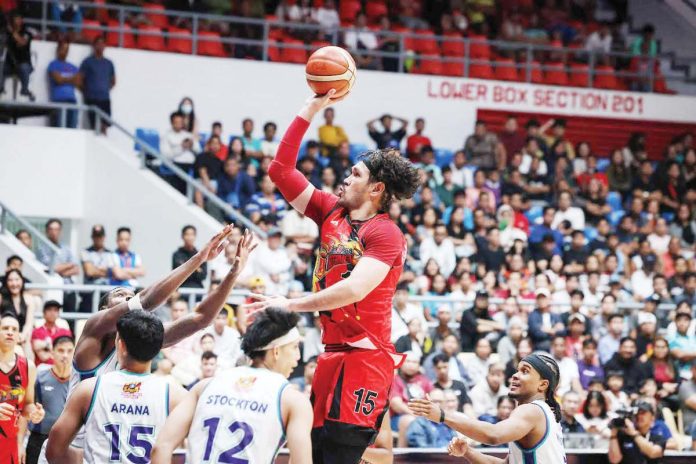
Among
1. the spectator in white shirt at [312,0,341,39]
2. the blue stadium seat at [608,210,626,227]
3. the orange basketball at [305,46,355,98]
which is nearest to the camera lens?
the orange basketball at [305,46,355,98]

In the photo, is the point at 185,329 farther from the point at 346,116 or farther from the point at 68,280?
the point at 346,116

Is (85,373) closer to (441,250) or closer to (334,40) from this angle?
(441,250)

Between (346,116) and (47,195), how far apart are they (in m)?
5.33

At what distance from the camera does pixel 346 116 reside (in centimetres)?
1995

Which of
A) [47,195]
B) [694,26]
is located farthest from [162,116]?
[694,26]

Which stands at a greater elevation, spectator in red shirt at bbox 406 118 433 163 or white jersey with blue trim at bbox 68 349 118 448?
spectator in red shirt at bbox 406 118 433 163

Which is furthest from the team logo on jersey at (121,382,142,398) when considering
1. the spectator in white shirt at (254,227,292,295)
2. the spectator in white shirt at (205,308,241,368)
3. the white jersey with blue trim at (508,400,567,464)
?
the spectator in white shirt at (254,227,292,295)

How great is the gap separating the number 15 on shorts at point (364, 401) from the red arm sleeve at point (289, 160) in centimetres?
116

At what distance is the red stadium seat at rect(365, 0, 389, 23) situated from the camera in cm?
2150

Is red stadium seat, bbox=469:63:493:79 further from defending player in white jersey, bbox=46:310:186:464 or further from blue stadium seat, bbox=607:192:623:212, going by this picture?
defending player in white jersey, bbox=46:310:186:464

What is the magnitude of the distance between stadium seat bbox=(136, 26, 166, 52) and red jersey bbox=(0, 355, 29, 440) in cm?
1121

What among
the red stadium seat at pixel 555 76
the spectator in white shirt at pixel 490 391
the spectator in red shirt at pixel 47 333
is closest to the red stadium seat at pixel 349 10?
the red stadium seat at pixel 555 76

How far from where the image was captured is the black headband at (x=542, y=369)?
6.83 m

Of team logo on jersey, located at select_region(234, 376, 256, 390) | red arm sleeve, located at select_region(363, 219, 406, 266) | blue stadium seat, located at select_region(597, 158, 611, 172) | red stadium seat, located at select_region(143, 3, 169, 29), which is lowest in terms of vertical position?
blue stadium seat, located at select_region(597, 158, 611, 172)
